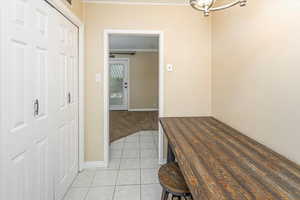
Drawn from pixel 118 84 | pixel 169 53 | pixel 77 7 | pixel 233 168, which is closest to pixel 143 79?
pixel 118 84

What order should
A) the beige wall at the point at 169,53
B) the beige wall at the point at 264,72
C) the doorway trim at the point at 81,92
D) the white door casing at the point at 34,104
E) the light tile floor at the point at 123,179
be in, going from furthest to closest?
the beige wall at the point at 169,53 < the doorway trim at the point at 81,92 < the light tile floor at the point at 123,179 < the beige wall at the point at 264,72 < the white door casing at the point at 34,104

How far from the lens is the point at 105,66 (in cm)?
259

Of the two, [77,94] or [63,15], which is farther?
[77,94]

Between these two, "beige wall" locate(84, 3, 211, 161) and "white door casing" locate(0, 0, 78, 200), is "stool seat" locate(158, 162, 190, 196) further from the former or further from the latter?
"beige wall" locate(84, 3, 211, 161)

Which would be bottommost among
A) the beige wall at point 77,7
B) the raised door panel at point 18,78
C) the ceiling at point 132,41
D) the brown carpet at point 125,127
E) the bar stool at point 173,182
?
the brown carpet at point 125,127

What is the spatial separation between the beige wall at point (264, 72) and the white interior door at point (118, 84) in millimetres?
5556

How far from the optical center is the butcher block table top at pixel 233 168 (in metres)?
0.82

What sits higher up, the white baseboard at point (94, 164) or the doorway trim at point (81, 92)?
the doorway trim at point (81, 92)

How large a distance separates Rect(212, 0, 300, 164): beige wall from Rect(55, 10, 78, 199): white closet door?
183cm

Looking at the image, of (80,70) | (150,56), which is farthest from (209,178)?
(150,56)

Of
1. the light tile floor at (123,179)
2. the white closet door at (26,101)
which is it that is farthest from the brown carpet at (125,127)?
the white closet door at (26,101)

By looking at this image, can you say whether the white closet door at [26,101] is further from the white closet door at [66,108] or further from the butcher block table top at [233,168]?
the butcher block table top at [233,168]

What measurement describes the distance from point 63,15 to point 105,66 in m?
0.83

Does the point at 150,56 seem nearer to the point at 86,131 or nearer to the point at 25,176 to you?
the point at 86,131
